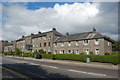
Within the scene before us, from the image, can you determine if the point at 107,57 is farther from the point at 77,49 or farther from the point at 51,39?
the point at 51,39

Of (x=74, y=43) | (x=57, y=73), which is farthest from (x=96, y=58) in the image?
(x=74, y=43)

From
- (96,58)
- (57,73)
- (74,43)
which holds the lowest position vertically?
(57,73)

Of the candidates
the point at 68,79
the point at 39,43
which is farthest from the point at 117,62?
the point at 39,43

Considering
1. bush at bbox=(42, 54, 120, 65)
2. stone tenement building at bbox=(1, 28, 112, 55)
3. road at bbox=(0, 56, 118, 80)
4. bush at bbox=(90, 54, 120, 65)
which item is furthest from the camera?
stone tenement building at bbox=(1, 28, 112, 55)

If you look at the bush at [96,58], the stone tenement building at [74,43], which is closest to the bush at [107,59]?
the bush at [96,58]

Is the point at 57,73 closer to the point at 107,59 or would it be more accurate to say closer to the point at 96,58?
the point at 107,59

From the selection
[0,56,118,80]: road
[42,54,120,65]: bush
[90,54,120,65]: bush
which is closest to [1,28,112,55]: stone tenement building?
[42,54,120,65]: bush

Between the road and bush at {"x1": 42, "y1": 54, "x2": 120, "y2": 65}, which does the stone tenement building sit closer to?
bush at {"x1": 42, "y1": 54, "x2": 120, "y2": 65}

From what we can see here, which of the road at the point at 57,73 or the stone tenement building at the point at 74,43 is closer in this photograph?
the road at the point at 57,73

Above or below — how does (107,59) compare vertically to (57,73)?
above

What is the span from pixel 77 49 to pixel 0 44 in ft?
308

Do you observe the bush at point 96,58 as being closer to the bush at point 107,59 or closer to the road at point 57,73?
Result: the bush at point 107,59

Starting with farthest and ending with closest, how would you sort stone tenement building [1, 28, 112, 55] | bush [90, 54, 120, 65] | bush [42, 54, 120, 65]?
stone tenement building [1, 28, 112, 55]
bush [42, 54, 120, 65]
bush [90, 54, 120, 65]

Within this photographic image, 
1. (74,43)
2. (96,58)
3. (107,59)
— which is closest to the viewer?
(107,59)
